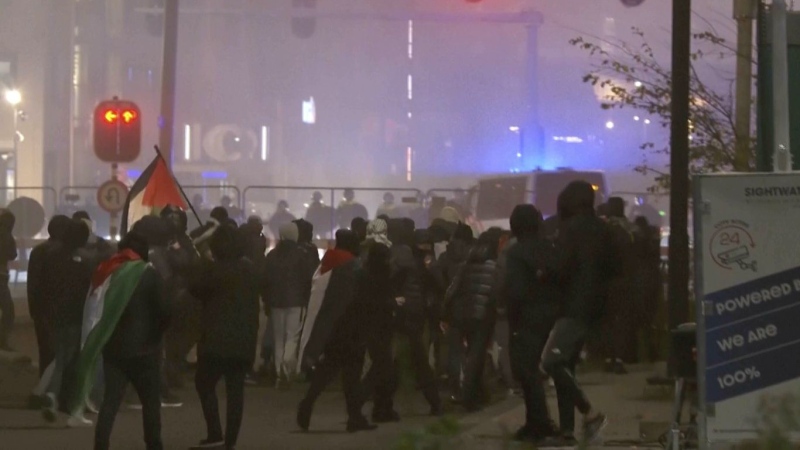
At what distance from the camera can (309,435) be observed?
1102 centimetres

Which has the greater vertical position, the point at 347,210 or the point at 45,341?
the point at 347,210

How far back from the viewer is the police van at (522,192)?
2397 centimetres

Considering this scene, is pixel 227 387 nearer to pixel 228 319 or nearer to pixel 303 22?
pixel 228 319

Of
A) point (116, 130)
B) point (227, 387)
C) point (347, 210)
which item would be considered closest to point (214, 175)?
point (347, 210)

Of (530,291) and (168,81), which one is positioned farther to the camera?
(168,81)

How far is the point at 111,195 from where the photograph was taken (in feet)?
66.8

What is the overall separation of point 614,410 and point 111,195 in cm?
1086

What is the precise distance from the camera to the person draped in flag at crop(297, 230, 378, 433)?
35.0 feet

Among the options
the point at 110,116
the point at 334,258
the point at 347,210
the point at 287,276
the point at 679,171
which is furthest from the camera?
the point at 347,210

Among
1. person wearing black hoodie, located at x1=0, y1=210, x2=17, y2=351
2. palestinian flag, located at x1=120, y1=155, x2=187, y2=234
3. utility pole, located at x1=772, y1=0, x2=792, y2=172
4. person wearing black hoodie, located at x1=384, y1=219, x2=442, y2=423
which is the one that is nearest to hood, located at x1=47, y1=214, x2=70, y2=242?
palestinian flag, located at x1=120, y1=155, x2=187, y2=234

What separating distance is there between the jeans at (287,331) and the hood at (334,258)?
6.80ft

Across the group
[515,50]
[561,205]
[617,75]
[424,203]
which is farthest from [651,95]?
[515,50]

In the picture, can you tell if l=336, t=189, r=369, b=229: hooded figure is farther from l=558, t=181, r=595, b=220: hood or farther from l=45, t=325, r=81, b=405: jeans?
l=558, t=181, r=595, b=220: hood

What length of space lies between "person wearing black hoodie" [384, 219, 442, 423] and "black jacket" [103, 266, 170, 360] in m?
3.00
